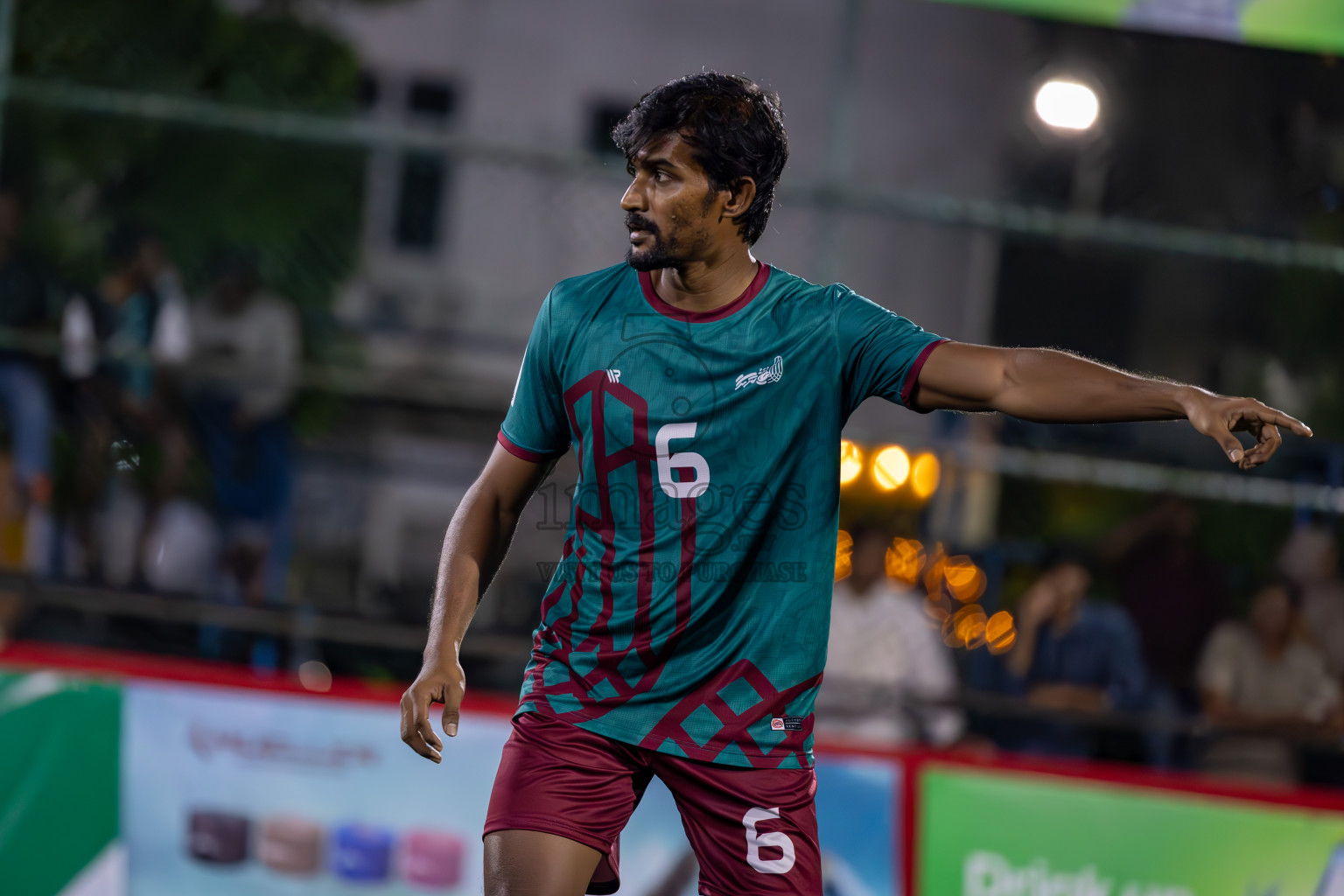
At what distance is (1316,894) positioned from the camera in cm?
473

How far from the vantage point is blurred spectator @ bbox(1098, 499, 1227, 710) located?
231 inches

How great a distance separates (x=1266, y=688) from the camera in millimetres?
5730

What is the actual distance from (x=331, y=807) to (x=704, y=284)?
2775 millimetres

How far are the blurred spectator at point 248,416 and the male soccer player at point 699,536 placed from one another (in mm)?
3084

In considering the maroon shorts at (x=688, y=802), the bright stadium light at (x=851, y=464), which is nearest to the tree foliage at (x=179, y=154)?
the bright stadium light at (x=851, y=464)

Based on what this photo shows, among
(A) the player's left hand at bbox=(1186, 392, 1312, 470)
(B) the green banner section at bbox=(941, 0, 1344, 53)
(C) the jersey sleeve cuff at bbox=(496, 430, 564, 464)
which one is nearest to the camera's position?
(A) the player's left hand at bbox=(1186, 392, 1312, 470)

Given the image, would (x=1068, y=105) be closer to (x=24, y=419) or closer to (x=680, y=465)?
(x=680, y=465)

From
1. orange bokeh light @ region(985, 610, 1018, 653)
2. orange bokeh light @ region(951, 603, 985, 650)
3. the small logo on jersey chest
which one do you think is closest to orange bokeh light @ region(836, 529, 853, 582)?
orange bokeh light @ region(951, 603, 985, 650)

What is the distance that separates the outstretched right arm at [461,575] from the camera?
2.58 metres

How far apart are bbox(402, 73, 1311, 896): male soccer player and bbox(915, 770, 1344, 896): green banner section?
2.11 metres

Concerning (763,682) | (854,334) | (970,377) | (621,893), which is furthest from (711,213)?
(621,893)

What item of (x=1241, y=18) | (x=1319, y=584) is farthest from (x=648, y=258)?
(x=1319, y=584)

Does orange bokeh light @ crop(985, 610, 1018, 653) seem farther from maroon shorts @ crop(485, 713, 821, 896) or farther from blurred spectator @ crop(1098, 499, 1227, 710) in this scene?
maroon shorts @ crop(485, 713, 821, 896)

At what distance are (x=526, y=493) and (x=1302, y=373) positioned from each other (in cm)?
Answer: 449
